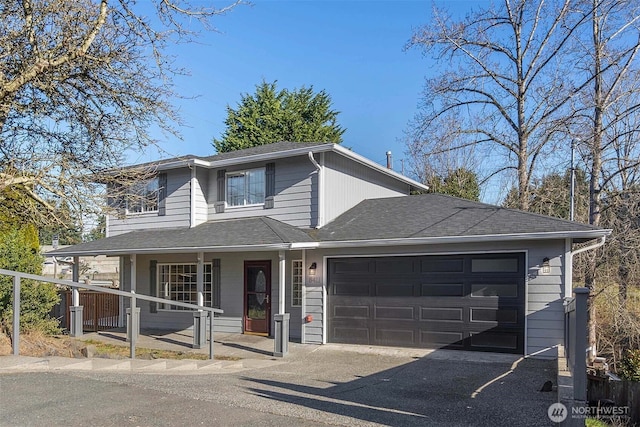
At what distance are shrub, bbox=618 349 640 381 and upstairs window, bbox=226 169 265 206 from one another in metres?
9.68

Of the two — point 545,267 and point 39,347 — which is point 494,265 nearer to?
point 545,267

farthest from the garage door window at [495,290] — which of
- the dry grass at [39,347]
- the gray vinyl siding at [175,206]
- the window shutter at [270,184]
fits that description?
the gray vinyl siding at [175,206]

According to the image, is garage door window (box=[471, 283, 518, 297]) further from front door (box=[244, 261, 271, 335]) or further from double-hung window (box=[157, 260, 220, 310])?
double-hung window (box=[157, 260, 220, 310])

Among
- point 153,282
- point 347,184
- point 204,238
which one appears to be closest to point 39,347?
point 204,238

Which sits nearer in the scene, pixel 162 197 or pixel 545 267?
pixel 545 267

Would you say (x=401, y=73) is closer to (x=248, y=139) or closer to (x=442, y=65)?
(x=442, y=65)

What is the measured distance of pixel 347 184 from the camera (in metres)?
13.4

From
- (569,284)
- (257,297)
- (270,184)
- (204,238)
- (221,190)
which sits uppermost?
(270,184)

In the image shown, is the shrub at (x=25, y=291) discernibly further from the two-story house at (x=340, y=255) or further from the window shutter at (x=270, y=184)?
the window shutter at (x=270, y=184)

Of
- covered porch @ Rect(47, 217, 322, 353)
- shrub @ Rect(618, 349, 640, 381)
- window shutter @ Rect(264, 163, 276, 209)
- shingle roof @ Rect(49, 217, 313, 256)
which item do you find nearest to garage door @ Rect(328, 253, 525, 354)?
covered porch @ Rect(47, 217, 322, 353)

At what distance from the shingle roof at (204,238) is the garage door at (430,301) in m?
1.60

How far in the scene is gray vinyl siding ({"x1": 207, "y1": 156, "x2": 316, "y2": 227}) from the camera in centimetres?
1236

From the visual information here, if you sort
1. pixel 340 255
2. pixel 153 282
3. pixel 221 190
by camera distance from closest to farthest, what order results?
1. pixel 340 255
2. pixel 221 190
3. pixel 153 282

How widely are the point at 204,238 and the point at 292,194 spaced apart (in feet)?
8.54
